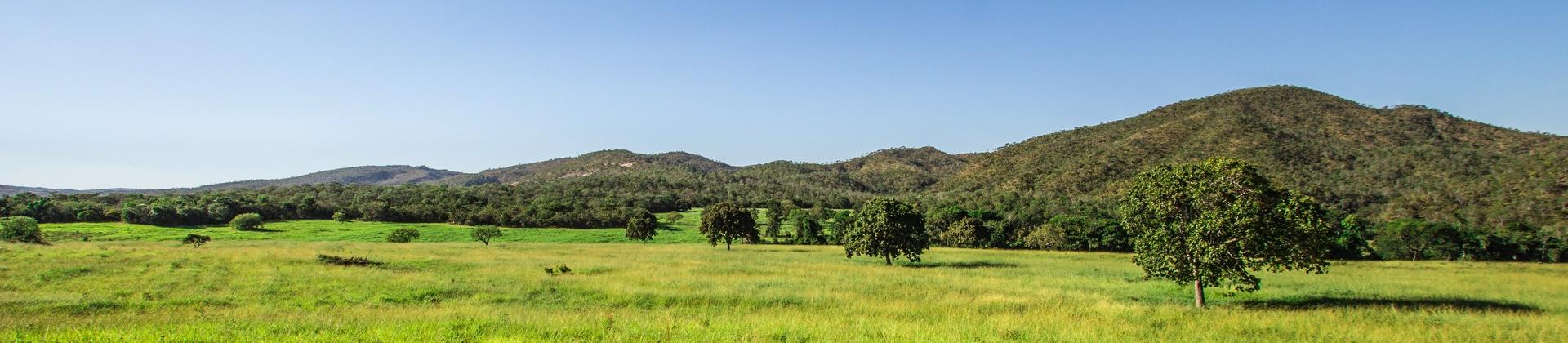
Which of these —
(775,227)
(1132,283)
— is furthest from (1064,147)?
(1132,283)

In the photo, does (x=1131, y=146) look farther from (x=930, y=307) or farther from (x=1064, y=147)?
(x=930, y=307)

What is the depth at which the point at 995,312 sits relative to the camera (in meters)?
19.8

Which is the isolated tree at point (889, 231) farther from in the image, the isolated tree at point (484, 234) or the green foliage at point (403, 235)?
the green foliage at point (403, 235)

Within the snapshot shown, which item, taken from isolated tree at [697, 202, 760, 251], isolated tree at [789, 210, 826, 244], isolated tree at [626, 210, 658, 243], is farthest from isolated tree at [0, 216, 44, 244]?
isolated tree at [789, 210, 826, 244]

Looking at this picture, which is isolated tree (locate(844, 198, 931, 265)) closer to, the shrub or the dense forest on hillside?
the shrub

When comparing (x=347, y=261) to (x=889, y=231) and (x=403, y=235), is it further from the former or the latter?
(x=403, y=235)

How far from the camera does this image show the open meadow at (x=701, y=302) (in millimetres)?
14742

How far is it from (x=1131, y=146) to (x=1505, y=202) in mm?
45453

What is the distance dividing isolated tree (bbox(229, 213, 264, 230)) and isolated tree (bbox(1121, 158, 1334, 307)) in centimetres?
10645

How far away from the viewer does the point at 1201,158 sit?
331 feet

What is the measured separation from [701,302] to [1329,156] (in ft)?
384

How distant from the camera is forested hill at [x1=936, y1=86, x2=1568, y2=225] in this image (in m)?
81.8

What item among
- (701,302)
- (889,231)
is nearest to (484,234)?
(889,231)

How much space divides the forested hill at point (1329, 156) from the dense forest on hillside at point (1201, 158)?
1.03 ft
